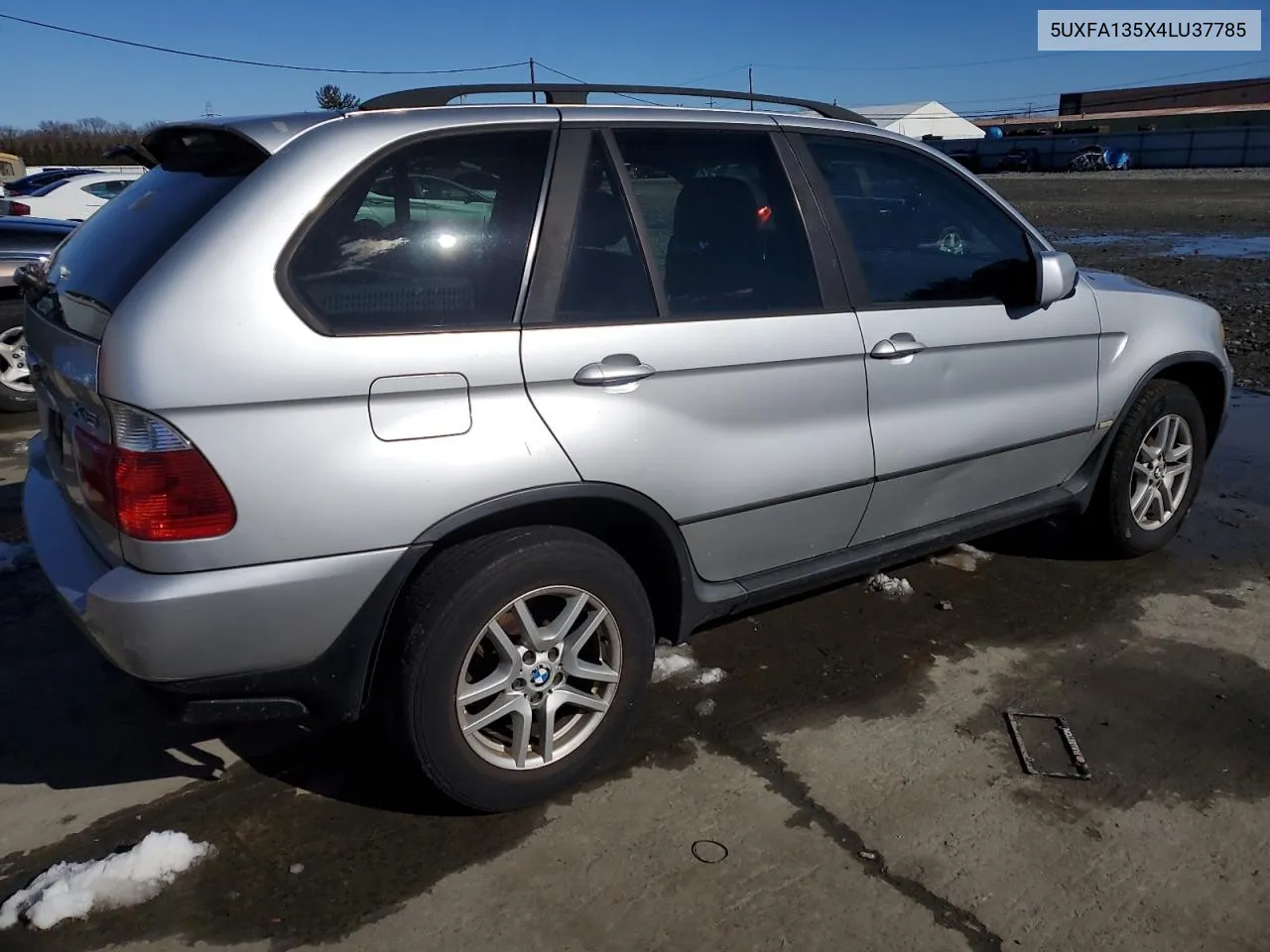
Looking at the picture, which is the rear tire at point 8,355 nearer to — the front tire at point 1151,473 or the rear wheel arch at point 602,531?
the rear wheel arch at point 602,531

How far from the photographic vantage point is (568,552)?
2725 millimetres

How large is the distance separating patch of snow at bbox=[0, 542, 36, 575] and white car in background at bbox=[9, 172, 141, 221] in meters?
11.2

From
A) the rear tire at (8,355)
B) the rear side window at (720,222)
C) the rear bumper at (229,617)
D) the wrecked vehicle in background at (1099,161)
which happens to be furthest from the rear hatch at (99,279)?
the wrecked vehicle in background at (1099,161)

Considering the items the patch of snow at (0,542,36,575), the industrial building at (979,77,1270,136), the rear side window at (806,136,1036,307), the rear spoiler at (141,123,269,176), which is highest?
the industrial building at (979,77,1270,136)

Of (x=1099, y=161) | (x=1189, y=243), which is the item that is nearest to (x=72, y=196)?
(x=1189, y=243)

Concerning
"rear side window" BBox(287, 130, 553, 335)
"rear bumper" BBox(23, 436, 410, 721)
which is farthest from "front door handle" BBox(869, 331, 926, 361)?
"rear bumper" BBox(23, 436, 410, 721)

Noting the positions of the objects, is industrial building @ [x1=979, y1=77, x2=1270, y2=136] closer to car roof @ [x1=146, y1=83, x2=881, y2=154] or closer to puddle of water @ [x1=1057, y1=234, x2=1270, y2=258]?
puddle of water @ [x1=1057, y1=234, x2=1270, y2=258]

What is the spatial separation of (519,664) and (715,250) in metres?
1.37

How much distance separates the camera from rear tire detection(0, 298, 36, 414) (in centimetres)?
696

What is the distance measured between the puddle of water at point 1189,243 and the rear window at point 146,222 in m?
15.2

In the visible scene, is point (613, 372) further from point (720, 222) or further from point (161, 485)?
point (161, 485)

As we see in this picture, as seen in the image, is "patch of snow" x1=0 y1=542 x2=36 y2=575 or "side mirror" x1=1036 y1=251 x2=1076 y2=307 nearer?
"side mirror" x1=1036 y1=251 x2=1076 y2=307

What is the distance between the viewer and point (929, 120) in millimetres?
84438

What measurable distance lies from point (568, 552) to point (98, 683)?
77.4 inches
